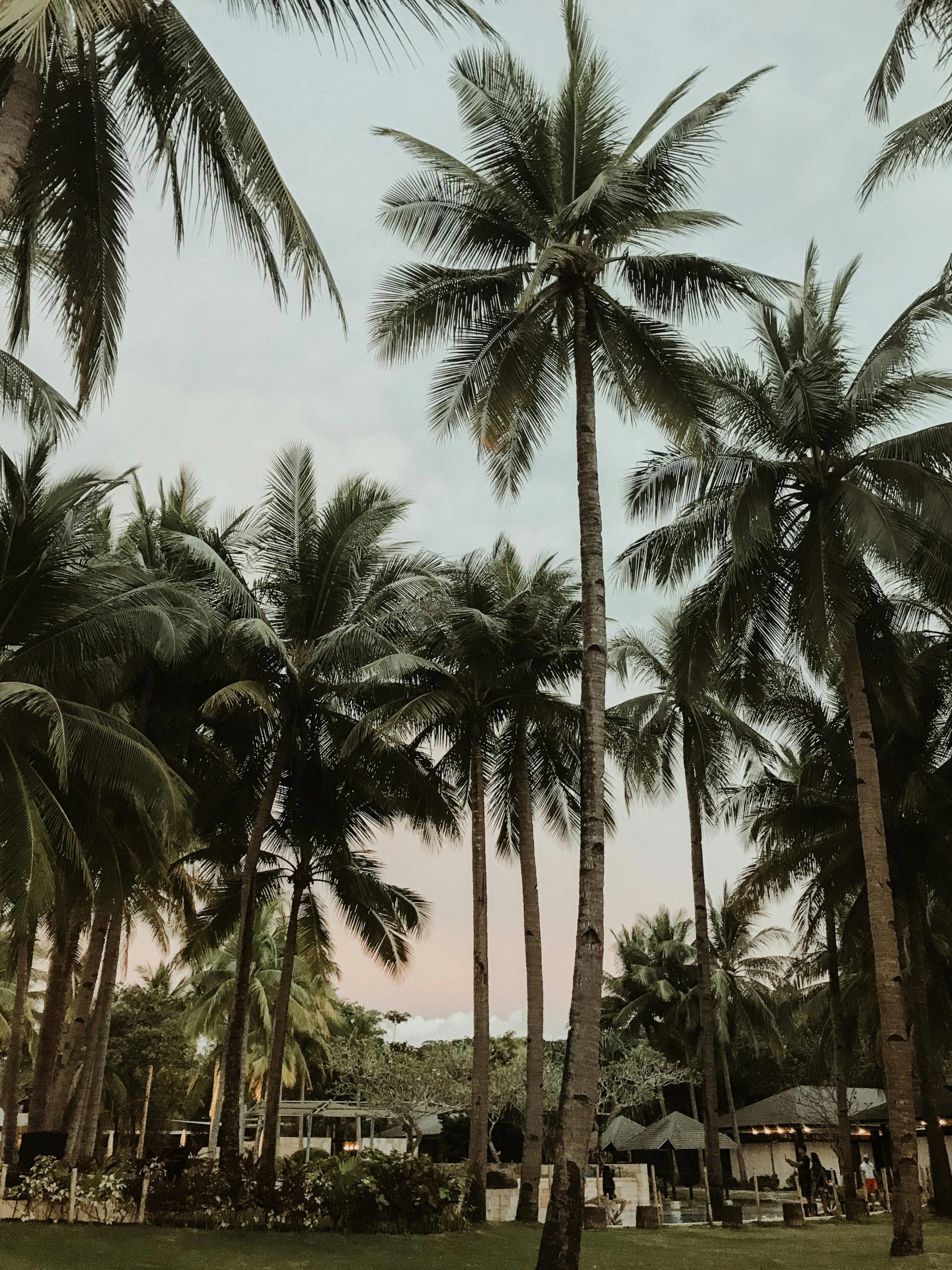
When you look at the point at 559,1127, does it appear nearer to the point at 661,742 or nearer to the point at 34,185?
the point at 34,185

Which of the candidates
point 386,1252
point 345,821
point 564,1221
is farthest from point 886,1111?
point 564,1221

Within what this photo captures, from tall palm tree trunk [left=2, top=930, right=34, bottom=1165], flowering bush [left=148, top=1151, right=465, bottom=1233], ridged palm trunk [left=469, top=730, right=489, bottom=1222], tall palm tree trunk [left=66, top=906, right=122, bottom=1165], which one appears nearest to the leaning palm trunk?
tall palm tree trunk [left=2, top=930, right=34, bottom=1165]

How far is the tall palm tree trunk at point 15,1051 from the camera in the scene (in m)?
18.5

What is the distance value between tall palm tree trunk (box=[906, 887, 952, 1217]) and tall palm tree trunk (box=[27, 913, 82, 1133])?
1563cm

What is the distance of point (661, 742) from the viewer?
2448cm

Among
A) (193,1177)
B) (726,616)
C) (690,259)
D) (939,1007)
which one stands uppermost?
(690,259)

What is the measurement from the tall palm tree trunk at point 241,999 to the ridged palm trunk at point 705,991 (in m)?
9.13

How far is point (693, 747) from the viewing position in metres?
23.3

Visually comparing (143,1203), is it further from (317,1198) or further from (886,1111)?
(886,1111)

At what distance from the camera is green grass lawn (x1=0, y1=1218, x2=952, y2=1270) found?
10656mm

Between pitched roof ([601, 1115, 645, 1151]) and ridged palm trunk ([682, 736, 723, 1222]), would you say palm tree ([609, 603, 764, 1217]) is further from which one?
pitched roof ([601, 1115, 645, 1151])

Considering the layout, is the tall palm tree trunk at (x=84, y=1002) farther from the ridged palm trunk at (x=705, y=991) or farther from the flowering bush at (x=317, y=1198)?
the ridged palm trunk at (x=705, y=991)

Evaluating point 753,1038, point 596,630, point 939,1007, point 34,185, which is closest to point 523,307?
point 596,630

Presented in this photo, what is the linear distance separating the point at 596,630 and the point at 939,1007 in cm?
1927
